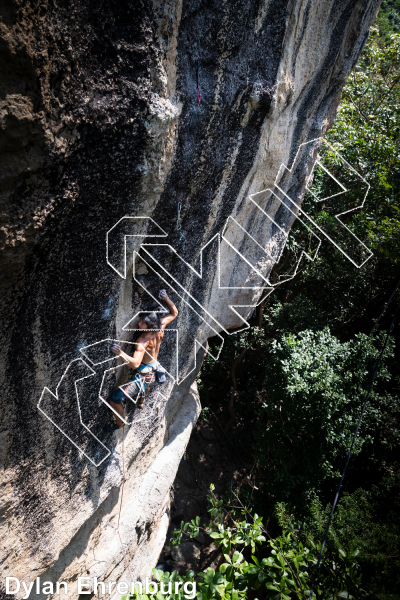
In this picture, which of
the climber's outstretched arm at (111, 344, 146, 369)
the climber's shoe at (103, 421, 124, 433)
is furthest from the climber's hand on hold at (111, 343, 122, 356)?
the climber's shoe at (103, 421, 124, 433)

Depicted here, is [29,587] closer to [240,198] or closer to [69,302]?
[69,302]

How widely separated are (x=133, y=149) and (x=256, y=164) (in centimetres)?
205

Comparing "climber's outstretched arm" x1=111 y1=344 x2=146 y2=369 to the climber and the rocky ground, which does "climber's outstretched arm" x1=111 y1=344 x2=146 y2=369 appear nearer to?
the climber

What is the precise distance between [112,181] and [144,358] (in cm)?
208

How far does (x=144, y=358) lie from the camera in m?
4.07

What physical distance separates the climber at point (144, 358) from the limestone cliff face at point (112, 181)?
0.56 ft

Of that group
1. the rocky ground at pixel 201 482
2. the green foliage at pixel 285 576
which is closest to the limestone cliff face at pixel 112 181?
the green foliage at pixel 285 576

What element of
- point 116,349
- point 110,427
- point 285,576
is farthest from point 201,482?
point 116,349

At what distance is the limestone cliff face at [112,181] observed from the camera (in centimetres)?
212

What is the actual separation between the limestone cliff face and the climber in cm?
17

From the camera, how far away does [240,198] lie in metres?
4.41

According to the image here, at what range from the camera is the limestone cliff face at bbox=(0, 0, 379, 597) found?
6.97 feet

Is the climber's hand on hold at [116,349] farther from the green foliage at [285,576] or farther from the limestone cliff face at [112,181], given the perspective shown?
the green foliage at [285,576]

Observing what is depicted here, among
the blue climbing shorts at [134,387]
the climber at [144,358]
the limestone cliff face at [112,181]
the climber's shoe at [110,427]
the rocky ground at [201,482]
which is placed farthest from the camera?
the rocky ground at [201,482]
